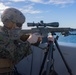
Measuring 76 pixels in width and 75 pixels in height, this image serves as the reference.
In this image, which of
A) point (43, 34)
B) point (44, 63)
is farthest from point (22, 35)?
point (44, 63)

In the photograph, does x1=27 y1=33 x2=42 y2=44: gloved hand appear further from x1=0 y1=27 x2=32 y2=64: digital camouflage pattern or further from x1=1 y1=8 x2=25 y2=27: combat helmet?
x1=1 y1=8 x2=25 y2=27: combat helmet

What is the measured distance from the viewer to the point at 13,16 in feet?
14.7

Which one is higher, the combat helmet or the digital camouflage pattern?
the combat helmet

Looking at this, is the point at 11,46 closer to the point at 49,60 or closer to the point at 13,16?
the point at 13,16

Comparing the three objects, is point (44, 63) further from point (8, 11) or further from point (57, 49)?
point (8, 11)

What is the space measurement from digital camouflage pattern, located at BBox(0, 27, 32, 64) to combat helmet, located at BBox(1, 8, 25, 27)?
0.45 ft

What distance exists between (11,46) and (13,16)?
0.41m

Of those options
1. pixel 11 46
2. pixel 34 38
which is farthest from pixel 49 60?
pixel 11 46

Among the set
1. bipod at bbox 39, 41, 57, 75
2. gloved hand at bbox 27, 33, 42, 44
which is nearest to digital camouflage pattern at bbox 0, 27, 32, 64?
gloved hand at bbox 27, 33, 42, 44

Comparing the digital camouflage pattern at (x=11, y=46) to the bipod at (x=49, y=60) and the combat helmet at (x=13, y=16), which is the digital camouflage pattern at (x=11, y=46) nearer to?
the combat helmet at (x=13, y=16)

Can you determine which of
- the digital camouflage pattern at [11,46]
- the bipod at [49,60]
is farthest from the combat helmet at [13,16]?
the bipod at [49,60]

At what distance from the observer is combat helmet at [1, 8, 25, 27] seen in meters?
4.44

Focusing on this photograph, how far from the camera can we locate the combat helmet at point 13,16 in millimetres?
4441

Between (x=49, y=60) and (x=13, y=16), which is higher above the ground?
(x=13, y=16)
